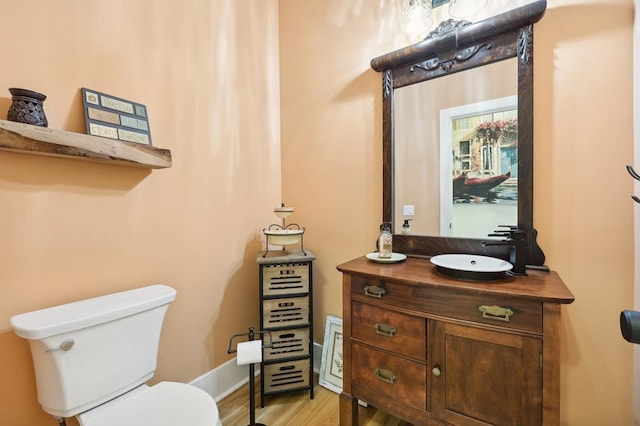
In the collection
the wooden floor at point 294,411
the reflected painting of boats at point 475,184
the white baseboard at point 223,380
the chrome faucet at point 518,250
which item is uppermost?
the reflected painting of boats at point 475,184

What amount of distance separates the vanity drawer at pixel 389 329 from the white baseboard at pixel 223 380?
38.8 inches

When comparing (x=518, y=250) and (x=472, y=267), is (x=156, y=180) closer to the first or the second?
(x=472, y=267)

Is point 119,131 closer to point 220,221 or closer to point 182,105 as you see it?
point 182,105

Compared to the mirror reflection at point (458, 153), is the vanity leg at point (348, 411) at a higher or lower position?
lower

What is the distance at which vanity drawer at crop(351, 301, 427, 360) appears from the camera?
124 centimetres

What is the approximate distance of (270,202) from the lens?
2.24 metres

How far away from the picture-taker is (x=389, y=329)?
1.31 meters

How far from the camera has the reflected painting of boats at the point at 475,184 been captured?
1457 mm

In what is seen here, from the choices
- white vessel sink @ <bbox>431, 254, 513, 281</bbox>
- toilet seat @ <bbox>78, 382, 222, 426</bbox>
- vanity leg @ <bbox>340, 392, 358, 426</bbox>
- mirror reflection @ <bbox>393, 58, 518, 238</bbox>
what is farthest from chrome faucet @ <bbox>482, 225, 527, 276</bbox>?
toilet seat @ <bbox>78, 382, 222, 426</bbox>

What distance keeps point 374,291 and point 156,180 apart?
51.0 inches

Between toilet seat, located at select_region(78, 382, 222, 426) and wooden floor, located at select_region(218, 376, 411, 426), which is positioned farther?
wooden floor, located at select_region(218, 376, 411, 426)

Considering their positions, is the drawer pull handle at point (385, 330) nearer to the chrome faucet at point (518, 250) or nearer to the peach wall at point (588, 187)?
the chrome faucet at point (518, 250)

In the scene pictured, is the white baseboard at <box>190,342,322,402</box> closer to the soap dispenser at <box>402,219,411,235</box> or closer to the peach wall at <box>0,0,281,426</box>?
the peach wall at <box>0,0,281,426</box>

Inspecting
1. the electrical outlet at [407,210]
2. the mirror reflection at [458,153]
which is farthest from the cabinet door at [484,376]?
the electrical outlet at [407,210]
